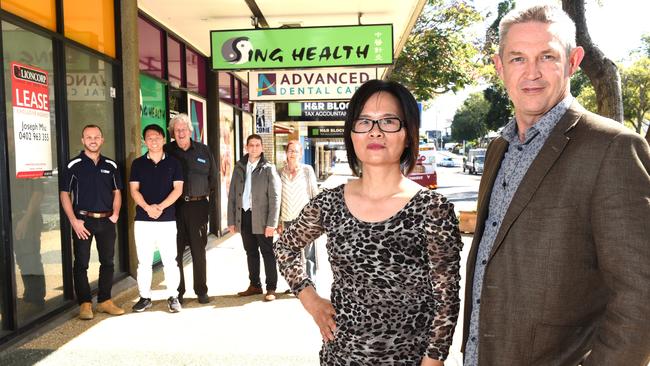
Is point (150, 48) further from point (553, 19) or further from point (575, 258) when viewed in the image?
point (575, 258)

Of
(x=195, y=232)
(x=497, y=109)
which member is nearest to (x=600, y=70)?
(x=195, y=232)

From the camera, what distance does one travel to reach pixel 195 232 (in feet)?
19.8

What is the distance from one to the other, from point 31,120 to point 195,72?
5117mm

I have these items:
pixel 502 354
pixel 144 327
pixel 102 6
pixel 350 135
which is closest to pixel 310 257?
pixel 144 327

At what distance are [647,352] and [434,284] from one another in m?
0.64

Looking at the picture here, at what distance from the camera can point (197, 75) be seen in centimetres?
999

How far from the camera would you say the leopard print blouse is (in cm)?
182

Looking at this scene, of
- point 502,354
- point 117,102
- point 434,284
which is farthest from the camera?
point 117,102

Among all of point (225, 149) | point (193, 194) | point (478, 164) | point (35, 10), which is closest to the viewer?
A: point (35, 10)

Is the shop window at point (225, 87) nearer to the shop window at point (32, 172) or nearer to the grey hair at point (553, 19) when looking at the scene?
the shop window at point (32, 172)

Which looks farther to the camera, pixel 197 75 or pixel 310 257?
pixel 197 75

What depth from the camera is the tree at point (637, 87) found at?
37750 millimetres

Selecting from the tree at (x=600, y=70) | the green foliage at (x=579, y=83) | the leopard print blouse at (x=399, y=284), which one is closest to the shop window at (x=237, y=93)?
the tree at (x=600, y=70)

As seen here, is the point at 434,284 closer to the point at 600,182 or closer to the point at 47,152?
the point at 600,182
